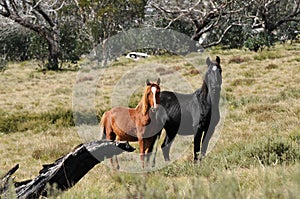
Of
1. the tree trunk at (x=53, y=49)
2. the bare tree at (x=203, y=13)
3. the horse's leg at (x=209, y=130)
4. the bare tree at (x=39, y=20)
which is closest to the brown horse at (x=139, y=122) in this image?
the horse's leg at (x=209, y=130)

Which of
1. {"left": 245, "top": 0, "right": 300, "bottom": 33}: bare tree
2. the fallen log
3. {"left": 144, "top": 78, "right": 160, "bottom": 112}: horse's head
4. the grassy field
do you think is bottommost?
the grassy field

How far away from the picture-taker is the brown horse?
222 inches

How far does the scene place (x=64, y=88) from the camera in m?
20.3

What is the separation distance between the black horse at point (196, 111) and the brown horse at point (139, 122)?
0.35 m

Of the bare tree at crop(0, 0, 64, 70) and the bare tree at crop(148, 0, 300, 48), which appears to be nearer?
the bare tree at crop(0, 0, 64, 70)

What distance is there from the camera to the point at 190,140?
8039mm

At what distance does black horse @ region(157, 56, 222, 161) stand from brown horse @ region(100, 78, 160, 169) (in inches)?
13.9

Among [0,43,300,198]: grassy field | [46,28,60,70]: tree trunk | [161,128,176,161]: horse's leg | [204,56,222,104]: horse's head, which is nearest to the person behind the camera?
[0,43,300,198]: grassy field

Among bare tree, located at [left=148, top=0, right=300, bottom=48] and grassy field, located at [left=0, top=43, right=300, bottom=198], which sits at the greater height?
bare tree, located at [left=148, top=0, right=300, bottom=48]

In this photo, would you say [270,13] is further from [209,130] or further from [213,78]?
[213,78]

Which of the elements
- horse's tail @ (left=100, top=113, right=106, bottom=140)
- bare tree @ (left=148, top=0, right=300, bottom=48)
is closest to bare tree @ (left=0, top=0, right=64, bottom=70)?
bare tree @ (left=148, top=0, right=300, bottom=48)

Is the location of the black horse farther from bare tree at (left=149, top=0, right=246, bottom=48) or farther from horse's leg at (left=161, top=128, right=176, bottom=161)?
bare tree at (left=149, top=0, right=246, bottom=48)

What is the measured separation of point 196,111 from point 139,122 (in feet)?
2.72

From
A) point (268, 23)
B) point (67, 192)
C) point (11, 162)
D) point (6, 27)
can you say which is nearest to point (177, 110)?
point (67, 192)
